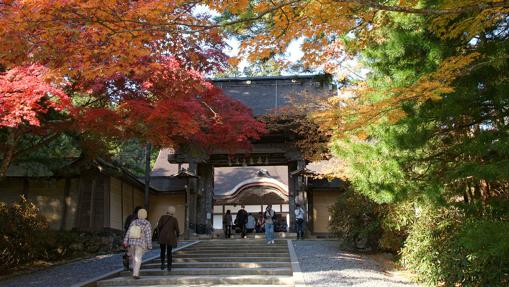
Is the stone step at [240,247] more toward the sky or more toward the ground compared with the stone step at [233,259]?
more toward the sky

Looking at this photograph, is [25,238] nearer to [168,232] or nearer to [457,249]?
[168,232]

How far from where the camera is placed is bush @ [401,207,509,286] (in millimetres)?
4855

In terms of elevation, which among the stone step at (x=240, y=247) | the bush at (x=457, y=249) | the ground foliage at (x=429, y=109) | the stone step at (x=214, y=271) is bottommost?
the stone step at (x=214, y=271)

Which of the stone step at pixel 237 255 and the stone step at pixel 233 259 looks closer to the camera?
the stone step at pixel 233 259

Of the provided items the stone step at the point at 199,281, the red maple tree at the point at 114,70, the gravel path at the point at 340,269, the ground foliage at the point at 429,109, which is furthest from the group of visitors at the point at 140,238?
the ground foliage at the point at 429,109

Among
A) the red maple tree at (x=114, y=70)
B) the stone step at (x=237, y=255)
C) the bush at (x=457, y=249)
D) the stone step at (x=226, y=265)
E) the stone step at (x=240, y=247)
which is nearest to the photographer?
the bush at (x=457, y=249)

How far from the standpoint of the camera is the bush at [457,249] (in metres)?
4.86

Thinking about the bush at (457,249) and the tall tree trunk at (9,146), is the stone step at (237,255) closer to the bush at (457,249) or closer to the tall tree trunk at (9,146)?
the bush at (457,249)

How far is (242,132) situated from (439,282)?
19.3ft

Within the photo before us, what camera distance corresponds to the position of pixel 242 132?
11891 millimetres

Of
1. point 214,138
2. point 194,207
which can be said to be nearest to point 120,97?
point 214,138

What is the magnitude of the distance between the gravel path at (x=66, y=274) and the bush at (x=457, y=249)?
610 cm

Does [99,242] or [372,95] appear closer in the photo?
[372,95]

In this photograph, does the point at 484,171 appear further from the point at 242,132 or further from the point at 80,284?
the point at 242,132
